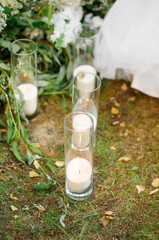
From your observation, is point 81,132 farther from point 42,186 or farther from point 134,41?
point 134,41

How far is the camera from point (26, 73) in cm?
179

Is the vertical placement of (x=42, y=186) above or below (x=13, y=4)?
below

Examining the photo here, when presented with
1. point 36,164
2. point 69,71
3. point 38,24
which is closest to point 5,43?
point 38,24

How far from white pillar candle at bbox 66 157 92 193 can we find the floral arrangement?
286mm

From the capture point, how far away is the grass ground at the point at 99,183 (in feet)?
4.39

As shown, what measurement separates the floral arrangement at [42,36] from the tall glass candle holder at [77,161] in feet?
0.92

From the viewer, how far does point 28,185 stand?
4.95 feet

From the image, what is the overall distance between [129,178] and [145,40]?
0.82m

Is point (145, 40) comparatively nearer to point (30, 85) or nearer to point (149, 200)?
point (30, 85)

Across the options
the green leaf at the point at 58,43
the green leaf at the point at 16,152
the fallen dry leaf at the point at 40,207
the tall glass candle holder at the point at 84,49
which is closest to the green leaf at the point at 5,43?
the green leaf at the point at 58,43

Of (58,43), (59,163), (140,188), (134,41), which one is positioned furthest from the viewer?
(134,41)

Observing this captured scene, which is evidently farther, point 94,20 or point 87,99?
point 94,20

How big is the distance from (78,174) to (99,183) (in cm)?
20

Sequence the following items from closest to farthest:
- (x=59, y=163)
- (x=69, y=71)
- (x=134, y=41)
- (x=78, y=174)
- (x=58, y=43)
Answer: (x=78, y=174), (x=59, y=163), (x=58, y=43), (x=134, y=41), (x=69, y=71)
